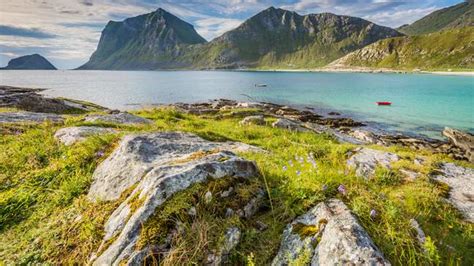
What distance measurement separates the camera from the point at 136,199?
13.9ft

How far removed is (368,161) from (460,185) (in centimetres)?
226

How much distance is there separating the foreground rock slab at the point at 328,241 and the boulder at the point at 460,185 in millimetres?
2994

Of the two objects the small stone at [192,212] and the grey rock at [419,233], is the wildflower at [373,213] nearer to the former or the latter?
the grey rock at [419,233]

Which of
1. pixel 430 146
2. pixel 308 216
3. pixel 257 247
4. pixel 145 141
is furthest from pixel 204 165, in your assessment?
pixel 430 146

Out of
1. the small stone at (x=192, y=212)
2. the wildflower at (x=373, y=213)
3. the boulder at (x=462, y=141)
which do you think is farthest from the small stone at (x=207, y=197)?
the boulder at (x=462, y=141)

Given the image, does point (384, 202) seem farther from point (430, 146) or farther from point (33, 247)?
point (430, 146)

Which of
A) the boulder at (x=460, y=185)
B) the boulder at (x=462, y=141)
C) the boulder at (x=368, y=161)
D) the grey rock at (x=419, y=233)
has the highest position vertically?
the grey rock at (x=419, y=233)

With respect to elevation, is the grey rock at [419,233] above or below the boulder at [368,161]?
above

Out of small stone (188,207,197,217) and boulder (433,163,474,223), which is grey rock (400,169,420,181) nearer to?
boulder (433,163,474,223)

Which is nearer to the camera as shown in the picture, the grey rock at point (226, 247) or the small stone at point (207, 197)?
the grey rock at point (226, 247)

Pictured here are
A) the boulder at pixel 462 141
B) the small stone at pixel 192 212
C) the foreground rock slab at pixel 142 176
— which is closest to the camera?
the foreground rock slab at pixel 142 176

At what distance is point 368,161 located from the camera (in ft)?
26.6

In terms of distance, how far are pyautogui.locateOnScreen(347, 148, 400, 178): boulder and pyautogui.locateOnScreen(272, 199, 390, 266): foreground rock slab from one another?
3.60m

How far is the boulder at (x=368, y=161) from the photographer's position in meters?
7.36
